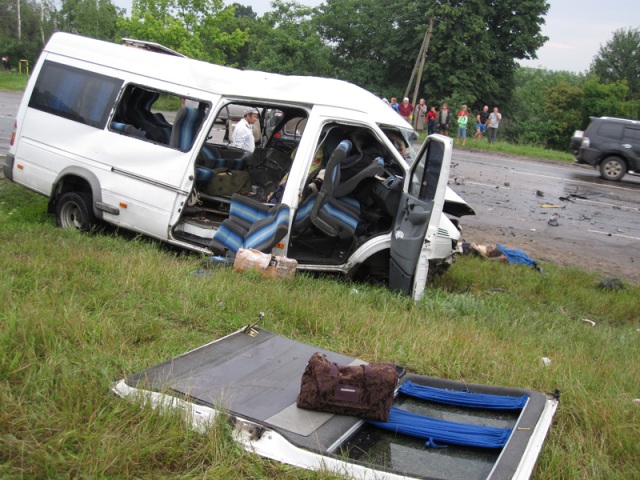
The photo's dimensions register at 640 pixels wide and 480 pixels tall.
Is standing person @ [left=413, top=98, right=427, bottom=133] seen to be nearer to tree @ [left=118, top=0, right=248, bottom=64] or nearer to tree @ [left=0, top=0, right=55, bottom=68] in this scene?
tree @ [left=118, top=0, right=248, bottom=64]

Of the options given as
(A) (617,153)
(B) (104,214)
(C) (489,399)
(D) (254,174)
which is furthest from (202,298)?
(A) (617,153)

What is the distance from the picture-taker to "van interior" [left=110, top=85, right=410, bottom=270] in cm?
673

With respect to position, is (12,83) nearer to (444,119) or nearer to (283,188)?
(444,119)

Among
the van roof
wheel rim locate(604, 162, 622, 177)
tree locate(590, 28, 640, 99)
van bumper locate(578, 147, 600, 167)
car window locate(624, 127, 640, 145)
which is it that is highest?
tree locate(590, 28, 640, 99)

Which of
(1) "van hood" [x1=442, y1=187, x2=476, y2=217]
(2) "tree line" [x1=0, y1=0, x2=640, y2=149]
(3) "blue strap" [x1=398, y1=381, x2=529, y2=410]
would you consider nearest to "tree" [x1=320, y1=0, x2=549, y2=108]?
(2) "tree line" [x1=0, y1=0, x2=640, y2=149]

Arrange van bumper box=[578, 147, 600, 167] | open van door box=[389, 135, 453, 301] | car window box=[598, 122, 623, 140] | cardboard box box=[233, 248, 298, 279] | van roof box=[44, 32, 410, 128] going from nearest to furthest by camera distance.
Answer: open van door box=[389, 135, 453, 301]
cardboard box box=[233, 248, 298, 279]
van roof box=[44, 32, 410, 128]
car window box=[598, 122, 623, 140]
van bumper box=[578, 147, 600, 167]

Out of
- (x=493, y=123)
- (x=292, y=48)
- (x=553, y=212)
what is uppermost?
(x=292, y=48)

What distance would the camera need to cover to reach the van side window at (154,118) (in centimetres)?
722

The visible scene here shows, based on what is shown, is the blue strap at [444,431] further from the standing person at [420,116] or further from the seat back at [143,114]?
the standing person at [420,116]

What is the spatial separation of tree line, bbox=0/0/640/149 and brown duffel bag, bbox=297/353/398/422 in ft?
116

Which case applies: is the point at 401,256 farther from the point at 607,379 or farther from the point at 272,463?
the point at 272,463

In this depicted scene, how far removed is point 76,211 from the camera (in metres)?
7.88

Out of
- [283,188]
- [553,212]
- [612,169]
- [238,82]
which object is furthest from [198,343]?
[612,169]

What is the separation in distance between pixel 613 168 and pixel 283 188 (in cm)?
1596
